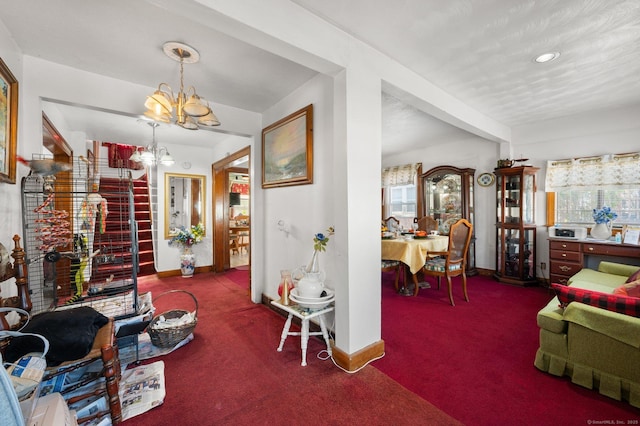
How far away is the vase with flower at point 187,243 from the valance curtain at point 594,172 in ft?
18.8

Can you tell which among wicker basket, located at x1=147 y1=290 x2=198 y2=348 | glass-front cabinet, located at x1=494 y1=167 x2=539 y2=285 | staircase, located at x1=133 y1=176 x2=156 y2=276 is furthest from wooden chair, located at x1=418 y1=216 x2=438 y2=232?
staircase, located at x1=133 y1=176 x2=156 y2=276

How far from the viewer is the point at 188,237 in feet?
15.7

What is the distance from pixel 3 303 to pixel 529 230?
5.52 meters

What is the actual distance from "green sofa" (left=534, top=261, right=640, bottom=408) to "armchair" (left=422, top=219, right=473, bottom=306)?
4.22 ft

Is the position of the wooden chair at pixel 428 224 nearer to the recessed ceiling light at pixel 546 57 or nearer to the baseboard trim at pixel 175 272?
the recessed ceiling light at pixel 546 57

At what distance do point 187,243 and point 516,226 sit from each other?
→ 5.35 m

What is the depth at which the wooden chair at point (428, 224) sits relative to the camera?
4652mm

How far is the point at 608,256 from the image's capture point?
3406 mm

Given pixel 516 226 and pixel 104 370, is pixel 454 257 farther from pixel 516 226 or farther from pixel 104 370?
pixel 104 370

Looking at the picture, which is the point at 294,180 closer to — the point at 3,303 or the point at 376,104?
the point at 376,104

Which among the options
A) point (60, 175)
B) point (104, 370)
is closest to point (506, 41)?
point (104, 370)

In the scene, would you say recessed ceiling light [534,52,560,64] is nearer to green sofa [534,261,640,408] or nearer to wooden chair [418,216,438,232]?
green sofa [534,261,640,408]

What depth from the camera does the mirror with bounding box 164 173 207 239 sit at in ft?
15.8

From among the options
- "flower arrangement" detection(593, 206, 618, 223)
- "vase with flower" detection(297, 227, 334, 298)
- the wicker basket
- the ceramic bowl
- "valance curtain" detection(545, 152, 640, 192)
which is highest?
"valance curtain" detection(545, 152, 640, 192)
